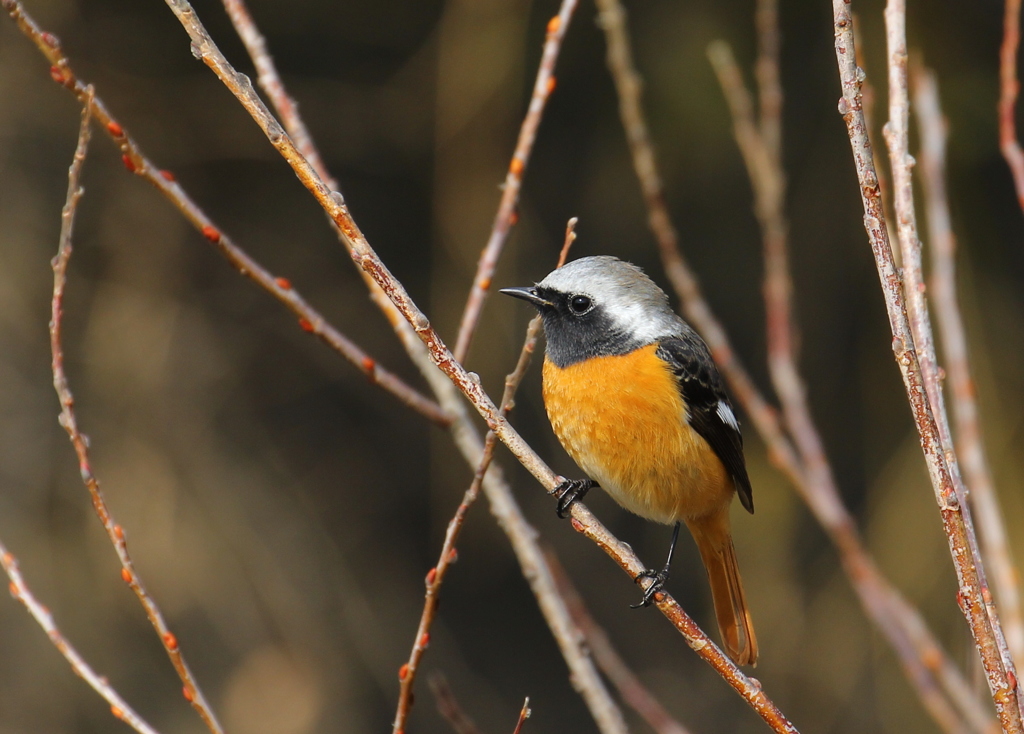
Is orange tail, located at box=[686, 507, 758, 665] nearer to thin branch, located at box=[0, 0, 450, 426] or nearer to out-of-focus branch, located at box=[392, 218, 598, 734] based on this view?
thin branch, located at box=[0, 0, 450, 426]

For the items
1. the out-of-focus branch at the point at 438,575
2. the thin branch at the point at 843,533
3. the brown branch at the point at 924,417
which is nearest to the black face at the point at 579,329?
the thin branch at the point at 843,533

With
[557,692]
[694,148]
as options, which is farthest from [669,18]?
[557,692]

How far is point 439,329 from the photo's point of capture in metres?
6.38

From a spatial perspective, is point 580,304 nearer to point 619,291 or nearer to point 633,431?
point 619,291

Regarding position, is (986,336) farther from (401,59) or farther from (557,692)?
(401,59)

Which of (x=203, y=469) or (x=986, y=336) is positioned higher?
(x=203, y=469)

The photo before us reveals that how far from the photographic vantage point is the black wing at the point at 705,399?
3.30 meters

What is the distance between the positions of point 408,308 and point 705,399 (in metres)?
1.74

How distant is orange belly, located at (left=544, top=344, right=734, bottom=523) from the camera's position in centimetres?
312

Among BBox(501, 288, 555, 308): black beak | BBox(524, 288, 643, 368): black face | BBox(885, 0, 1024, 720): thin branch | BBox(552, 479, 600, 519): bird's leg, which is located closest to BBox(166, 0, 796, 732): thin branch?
BBox(885, 0, 1024, 720): thin branch

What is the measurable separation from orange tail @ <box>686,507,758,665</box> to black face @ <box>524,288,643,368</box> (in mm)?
718

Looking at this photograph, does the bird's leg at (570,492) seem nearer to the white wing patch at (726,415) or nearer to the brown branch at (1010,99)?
the white wing patch at (726,415)

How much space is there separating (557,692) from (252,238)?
12.3 feet

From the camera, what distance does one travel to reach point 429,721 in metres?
6.71
